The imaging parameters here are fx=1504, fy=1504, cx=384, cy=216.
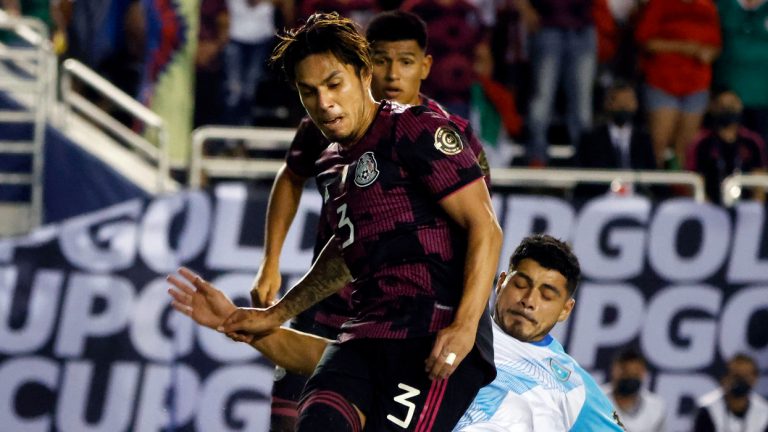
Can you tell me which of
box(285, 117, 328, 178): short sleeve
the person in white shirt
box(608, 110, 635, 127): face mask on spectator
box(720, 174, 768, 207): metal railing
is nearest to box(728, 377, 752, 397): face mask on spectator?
the person in white shirt

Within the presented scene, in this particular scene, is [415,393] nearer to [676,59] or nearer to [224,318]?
[224,318]

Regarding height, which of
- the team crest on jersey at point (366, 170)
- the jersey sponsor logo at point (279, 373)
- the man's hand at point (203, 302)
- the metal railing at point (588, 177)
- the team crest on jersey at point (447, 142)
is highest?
the team crest on jersey at point (447, 142)

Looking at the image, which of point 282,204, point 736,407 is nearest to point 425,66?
point 282,204

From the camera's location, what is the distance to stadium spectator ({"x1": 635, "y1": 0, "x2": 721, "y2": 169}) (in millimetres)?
11695

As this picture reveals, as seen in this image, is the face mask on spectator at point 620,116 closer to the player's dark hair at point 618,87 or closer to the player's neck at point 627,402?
the player's dark hair at point 618,87

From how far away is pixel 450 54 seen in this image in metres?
11.0

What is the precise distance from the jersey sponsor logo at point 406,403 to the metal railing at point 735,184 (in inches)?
269

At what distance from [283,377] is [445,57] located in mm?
5055

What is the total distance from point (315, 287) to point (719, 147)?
6.78 meters

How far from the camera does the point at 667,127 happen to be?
38.9 feet

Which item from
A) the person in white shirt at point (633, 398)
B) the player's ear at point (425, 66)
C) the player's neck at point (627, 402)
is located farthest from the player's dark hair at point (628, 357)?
the player's ear at point (425, 66)

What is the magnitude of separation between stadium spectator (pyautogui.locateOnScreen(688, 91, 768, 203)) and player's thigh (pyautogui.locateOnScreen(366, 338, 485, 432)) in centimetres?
696

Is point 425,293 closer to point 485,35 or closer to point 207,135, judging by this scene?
point 207,135

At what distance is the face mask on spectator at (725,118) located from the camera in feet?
37.8
